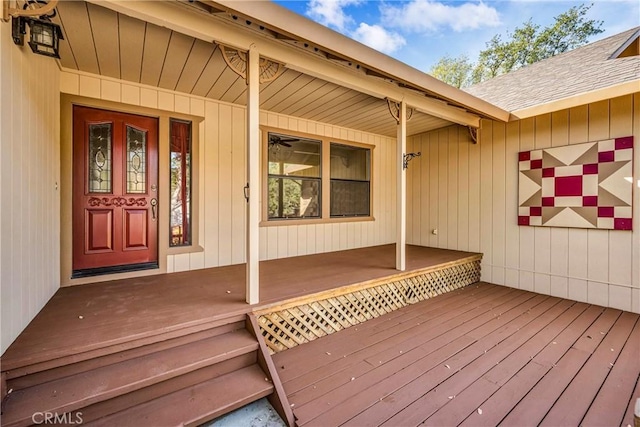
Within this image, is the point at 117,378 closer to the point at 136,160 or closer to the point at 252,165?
the point at 252,165

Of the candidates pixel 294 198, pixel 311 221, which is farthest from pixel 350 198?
pixel 294 198

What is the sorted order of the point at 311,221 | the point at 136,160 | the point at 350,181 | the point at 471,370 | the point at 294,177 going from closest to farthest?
the point at 471,370 < the point at 136,160 < the point at 294,177 < the point at 311,221 < the point at 350,181

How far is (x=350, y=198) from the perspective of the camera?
18.5 ft

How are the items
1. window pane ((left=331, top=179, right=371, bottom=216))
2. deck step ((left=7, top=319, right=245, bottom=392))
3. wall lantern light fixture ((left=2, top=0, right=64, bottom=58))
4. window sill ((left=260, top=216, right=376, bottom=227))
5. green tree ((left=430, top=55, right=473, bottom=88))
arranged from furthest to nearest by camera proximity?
1. green tree ((left=430, top=55, right=473, bottom=88))
2. window pane ((left=331, top=179, right=371, bottom=216))
3. window sill ((left=260, top=216, right=376, bottom=227))
4. wall lantern light fixture ((left=2, top=0, right=64, bottom=58))
5. deck step ((left=7, top=319, right=245, bottom=392))

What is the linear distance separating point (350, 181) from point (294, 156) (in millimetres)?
1360

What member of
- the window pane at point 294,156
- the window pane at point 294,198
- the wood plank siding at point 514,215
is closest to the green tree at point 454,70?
the wood plank siding at point 514,215

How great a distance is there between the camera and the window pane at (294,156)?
15.0 feet

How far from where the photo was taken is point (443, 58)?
57.1 feet

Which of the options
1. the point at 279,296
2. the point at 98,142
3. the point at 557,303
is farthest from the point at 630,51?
the point at 98,142

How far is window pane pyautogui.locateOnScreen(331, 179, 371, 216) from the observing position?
5395 mm

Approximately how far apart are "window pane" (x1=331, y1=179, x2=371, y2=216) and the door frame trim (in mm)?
2474

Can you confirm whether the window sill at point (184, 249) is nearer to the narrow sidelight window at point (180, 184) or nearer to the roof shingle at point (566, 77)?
the narrow sidelight window at point (180, 184)

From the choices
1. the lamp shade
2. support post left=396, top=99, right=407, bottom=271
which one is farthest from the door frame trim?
support post left=396, top=99, right=407, bottom=271

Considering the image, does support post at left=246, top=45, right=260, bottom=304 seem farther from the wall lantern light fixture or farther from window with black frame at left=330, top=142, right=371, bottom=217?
window with black frame at left=330, top=142, right=371, bottom=217
